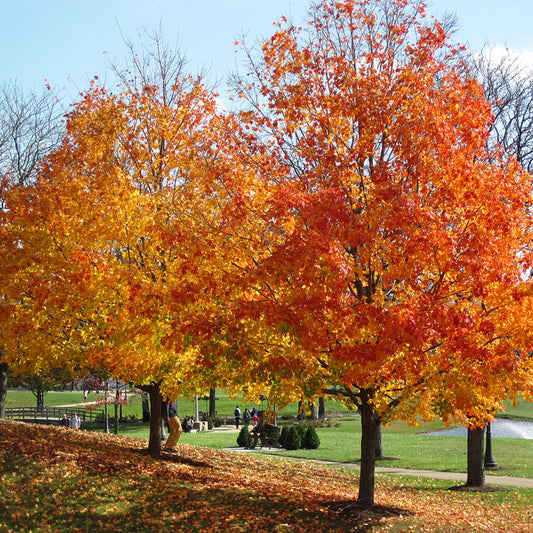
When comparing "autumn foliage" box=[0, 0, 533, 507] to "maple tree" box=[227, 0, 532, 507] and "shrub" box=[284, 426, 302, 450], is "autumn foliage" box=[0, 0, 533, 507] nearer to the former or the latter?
"maple tree" box=[227, 0, 532, 507]

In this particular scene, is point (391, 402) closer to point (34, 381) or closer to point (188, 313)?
point (188, 313)

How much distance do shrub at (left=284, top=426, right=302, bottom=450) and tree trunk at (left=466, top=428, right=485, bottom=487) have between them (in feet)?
36.3

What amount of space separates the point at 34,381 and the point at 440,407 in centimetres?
4284

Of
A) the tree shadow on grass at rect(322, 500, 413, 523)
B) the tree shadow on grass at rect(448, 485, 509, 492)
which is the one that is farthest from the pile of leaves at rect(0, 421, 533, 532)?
the tree shadow on grass at rect(448, 485, 509, 492)

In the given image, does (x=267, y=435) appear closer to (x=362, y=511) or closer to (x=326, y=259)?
(x=362, y=511)

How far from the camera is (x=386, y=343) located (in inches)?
338

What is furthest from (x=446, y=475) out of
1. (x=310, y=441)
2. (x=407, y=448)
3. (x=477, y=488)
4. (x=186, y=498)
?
(x=186, y=498)

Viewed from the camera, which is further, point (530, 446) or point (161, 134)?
point (530, 446)

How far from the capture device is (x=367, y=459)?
1152cm

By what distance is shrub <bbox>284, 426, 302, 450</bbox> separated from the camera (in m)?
26.6

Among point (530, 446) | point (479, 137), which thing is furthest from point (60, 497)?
point (530, 446)

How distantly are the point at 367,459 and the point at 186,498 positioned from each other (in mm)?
3650

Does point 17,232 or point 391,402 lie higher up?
point 17,232

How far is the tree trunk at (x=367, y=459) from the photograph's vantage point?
11.4 metres
